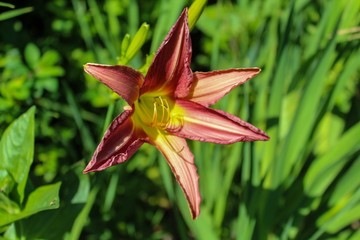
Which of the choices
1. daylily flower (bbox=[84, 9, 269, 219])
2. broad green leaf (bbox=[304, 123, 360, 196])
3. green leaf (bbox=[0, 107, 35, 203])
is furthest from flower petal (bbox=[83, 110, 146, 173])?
broad green leaf (bbox=[304, 123, 360, 196])

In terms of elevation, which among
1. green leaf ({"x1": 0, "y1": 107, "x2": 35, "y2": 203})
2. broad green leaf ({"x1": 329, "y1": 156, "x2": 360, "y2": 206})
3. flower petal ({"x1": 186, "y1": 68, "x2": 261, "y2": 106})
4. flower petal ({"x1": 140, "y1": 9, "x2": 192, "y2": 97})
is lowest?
broad green leaf ({"x1": 329, "y1": 156, "x2": 360, "y2": 206})

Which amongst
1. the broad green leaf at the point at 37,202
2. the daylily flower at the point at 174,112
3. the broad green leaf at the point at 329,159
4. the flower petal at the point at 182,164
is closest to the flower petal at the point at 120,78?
the daylily flower at the point at 174,112

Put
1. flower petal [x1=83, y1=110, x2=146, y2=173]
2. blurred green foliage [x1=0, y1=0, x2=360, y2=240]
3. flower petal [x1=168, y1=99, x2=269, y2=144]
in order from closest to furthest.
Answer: flower petal [x1=83, y1=110, x2=146, y2=173] → flower petal [x1=168, y1=99, x2=269, y2=144] → blurred green foliage [x1=0, y1=0, x2=360, y2=240]

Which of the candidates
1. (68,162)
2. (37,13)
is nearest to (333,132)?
(68,162)

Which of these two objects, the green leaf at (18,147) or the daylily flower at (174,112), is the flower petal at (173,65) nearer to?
the daylily flower at (174,112)

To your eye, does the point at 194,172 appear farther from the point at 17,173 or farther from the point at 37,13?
the point at 37,13

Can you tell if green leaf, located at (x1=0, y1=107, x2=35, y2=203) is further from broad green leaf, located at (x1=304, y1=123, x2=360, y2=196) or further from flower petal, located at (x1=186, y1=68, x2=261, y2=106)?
broad green leaf, located at (x1=304, y1=123, x2=360, y2=196)

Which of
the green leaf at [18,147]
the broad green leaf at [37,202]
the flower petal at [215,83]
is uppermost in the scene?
the flower petal at [215,83]

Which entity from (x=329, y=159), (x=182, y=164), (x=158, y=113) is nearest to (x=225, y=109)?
(x=329, y=159)
